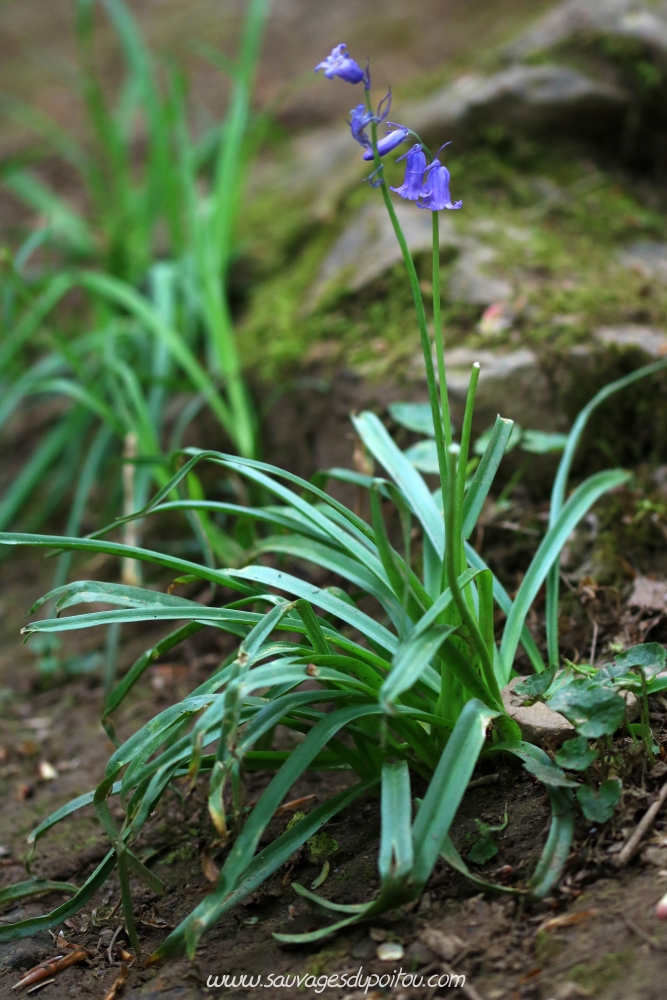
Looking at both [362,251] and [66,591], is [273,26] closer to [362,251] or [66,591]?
[362,251]

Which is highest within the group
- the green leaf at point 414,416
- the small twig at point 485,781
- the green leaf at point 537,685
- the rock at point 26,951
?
the green leaf at point 414,416

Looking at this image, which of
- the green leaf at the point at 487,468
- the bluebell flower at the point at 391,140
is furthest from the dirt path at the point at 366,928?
the bluebell flower at the point at 391,140

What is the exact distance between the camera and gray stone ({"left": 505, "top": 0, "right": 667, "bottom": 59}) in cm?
271

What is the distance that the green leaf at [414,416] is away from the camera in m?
1.91

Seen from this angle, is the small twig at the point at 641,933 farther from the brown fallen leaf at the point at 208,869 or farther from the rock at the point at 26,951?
the rock at the point at 26,951

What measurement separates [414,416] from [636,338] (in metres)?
0.65

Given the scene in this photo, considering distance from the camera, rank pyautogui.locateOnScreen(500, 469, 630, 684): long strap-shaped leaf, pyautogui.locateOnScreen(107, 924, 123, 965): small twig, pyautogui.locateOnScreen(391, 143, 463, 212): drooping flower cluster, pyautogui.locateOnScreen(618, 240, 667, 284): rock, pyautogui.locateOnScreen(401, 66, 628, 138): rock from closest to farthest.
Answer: pyautogui.locateOnScreen(391, 143, 463, 212): drooping flower cluster < pyautogui.locateOnScreen(107, 924, 123, 965): small twig < pyautogui.locateOnScreen(500, 469, 630, 684): long strap-shaped leaf < pyautogui.locateOnScreen(618, 240, 667, 284): rock < pyautogui.locateOnScreen(401, 66, 628, 138): rock

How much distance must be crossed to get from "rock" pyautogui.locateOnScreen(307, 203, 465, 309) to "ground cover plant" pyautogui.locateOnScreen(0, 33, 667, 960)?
3.77ft

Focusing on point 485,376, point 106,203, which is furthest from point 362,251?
point 106,203

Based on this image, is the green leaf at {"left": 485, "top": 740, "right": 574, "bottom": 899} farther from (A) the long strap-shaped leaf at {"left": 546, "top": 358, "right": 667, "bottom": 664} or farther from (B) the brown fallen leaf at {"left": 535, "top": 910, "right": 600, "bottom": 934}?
(A) the long strap-shaped leaf at {"left": 546, "top": 358, "right": 667, "bottom": 664}

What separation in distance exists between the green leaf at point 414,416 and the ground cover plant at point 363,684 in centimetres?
38

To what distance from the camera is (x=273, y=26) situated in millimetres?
4746

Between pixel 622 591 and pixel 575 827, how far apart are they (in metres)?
0.67

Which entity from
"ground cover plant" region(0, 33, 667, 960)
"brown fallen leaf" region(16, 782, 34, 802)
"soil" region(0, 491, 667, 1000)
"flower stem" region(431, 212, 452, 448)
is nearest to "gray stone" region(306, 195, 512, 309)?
"soil" region(0, 491, 667, 1000)
